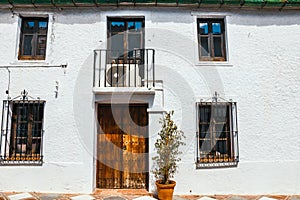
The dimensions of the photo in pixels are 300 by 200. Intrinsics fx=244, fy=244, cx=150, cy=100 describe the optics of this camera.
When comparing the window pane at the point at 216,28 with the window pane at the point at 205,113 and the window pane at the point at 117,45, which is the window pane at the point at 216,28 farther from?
the window pane at the point at 117,45

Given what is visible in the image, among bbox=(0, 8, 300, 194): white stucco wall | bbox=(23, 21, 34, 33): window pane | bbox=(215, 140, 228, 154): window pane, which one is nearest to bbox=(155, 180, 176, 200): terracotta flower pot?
bbox=(0, 8, 300, 194): white stucco wall

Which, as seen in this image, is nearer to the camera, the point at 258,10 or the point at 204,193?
the point at 204,193

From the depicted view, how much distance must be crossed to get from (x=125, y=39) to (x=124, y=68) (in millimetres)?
851

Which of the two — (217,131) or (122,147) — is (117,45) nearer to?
(122,147)

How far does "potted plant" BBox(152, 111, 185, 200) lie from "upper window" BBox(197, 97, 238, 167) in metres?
0.67

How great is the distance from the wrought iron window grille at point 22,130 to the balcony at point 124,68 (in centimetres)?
174

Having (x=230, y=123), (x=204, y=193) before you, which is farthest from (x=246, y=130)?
(x=204, y=193)

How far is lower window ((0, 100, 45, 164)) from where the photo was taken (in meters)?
6.43

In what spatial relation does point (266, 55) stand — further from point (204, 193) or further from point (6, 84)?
point (6, 84)

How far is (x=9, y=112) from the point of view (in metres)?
6.55

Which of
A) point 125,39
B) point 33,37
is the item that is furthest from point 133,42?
point 33,37

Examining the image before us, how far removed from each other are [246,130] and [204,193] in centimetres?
200

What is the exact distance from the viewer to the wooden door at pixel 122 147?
6.69 m

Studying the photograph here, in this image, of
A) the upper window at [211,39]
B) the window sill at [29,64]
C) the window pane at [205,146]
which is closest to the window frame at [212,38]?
the upper window at [211,39]
